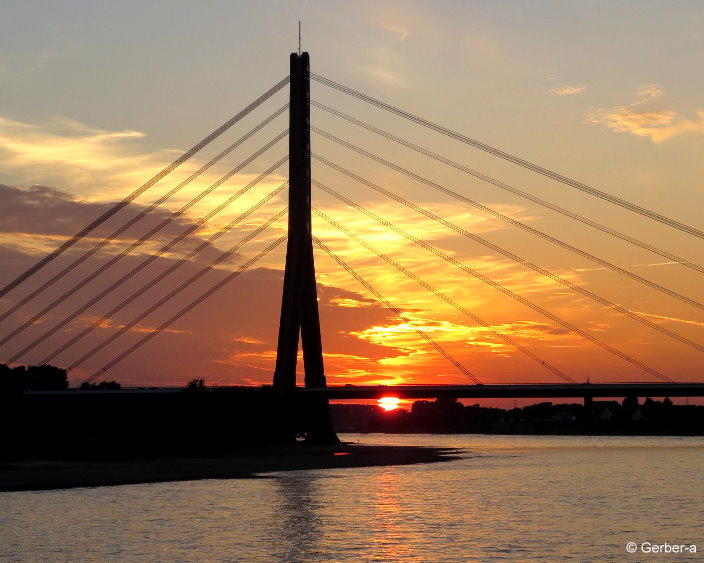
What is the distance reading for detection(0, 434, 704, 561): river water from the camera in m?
28.7

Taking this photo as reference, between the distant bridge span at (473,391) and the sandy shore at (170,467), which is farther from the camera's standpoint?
the distant bridge span at (473,391)

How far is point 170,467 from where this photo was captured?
59969 millimetres

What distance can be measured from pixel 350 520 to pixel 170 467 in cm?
2586

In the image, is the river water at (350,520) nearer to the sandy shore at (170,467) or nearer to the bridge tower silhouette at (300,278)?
the sandy shore at (170,467)

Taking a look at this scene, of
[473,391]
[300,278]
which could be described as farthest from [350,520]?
[473,391]

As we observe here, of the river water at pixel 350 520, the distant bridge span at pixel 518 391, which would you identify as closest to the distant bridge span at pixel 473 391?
the distant bridge span at pixel 518 391

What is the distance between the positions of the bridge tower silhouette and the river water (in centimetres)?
2240

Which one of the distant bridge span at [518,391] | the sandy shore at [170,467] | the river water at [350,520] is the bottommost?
the river water at [350,520]

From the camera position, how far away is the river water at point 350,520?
2869 cm

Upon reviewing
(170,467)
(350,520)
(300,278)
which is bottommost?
(350,520)

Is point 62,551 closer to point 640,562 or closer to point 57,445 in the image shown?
point 640,562

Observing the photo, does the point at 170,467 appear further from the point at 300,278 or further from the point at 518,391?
the point at 518,391

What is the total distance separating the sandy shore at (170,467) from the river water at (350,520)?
311cm

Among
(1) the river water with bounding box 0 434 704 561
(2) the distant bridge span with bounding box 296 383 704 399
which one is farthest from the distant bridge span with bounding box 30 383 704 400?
(1) the river water with bounding box 0 434 704 561
